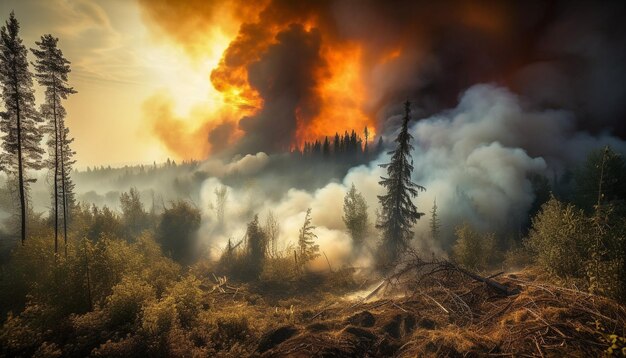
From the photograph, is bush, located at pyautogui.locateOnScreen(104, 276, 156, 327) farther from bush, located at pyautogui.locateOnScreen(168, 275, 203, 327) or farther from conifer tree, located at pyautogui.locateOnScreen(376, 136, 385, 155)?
conifer tree, located at pyautogui.locateOnScreen(376, 136, 385, 155)

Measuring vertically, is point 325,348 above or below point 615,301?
below

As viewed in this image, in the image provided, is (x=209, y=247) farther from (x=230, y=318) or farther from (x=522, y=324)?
(x=522, y=324)

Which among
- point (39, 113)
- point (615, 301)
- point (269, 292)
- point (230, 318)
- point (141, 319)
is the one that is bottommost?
point (269, 292)

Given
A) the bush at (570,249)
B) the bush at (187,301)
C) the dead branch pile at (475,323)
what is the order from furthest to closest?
the bush at (187,301)
the bush at (570,249)
the dead branch pile at (475,323)

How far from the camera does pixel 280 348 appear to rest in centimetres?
1152

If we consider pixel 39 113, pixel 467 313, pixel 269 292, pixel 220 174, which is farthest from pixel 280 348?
pixel 220 174

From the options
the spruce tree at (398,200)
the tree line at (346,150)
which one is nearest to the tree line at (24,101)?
the spruce tree at (398,200)

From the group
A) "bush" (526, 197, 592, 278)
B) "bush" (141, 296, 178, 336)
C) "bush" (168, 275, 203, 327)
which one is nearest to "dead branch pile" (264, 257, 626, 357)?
"bush" (526, 197, 592, 278)

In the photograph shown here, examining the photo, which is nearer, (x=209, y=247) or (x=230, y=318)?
Answer: (x=230, y=318)

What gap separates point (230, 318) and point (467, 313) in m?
11.7

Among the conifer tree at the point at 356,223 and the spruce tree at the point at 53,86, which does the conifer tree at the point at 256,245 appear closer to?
the conifer tree at the point at 356,223

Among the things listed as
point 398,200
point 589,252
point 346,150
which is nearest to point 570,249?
point 589,252

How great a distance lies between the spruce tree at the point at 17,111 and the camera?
22.5m

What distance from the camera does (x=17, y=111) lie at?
24172 mm
